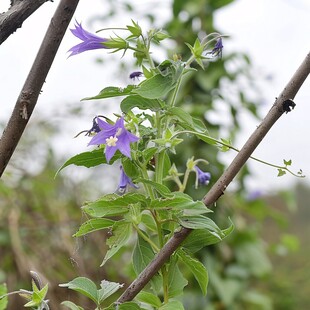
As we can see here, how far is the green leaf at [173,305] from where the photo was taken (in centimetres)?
48

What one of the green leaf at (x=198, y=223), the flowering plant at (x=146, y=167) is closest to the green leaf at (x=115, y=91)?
the flowering plant at (x=146, y=167)

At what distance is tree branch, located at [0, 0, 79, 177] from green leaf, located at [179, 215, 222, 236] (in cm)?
13

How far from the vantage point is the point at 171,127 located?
51cm

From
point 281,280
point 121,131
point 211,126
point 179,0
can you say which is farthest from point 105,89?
point 281,280

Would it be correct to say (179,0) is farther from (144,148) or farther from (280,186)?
(144,148)

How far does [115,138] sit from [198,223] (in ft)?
0.28

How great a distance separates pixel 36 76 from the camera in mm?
427

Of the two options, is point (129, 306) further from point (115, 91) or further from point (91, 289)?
point (115, 91)

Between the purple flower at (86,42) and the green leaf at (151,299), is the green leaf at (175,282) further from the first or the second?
the purple flower at (86,42)

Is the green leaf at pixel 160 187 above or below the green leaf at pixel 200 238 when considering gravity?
above

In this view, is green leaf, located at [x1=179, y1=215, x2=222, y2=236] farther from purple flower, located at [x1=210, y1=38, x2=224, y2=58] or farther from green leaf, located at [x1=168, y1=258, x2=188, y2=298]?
purple flower, located at [x1=210, y1=38, x2=224, y2=58]

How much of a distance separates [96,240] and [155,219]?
49.2 inches

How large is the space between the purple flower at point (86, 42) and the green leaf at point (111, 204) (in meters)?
0.13

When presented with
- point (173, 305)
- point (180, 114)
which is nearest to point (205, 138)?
point (180, 114)
